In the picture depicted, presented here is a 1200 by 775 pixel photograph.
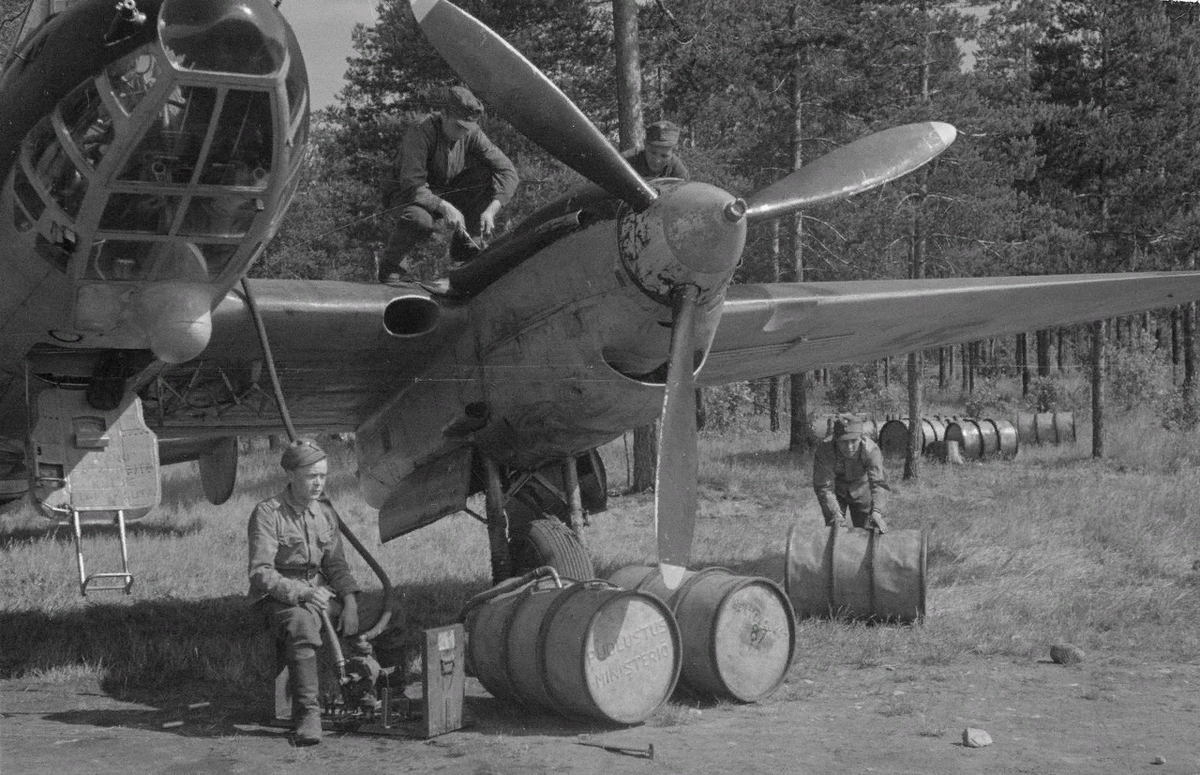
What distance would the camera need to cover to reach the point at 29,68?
6.81 metres

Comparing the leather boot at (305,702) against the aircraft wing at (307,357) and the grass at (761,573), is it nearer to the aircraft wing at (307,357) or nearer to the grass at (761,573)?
the grass at (761,573)

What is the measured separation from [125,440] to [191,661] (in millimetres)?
1772

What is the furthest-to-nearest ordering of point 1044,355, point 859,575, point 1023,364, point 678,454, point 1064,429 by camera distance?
point 1023,364 → point 1044,355 → point 1064,429 → point 859,575 → point 678,454

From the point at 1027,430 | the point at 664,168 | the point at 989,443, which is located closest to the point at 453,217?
the point at 664,168

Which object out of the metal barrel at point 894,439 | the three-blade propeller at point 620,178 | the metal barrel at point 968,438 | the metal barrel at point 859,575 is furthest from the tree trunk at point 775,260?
the three-blade propeller at point 620,178

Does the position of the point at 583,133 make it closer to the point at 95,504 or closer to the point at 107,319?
the point at 107,319

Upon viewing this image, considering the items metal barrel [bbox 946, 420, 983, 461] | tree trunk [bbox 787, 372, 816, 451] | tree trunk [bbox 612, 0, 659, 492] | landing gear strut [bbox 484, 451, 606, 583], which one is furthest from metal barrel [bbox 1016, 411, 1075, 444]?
landing gear strut [bbox 484, 451, 606, 583]

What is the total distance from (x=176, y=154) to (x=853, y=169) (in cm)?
451

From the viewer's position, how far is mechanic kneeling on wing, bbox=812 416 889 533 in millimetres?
12281

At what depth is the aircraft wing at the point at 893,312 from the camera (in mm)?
9445

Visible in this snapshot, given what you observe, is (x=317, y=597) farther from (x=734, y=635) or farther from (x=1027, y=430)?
(x=1027, y=430)

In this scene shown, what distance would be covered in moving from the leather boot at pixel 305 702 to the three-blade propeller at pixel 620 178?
2027mm

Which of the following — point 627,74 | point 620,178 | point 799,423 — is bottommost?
point 799,423

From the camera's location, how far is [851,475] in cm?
1267
